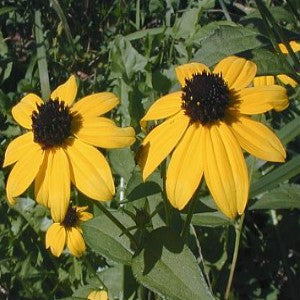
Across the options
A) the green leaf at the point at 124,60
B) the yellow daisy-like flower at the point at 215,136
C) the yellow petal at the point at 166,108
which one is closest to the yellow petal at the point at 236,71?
the yellow daisy-like flower at the point at 215,136

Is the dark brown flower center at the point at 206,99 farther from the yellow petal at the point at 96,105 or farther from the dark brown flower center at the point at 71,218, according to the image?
the dark brown flower center at the point at 71,218

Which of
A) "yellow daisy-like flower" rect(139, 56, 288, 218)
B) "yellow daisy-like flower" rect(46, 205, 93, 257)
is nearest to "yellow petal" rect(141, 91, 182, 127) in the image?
→ "yellow daisy-like flower" rect(139, 56, 288, 218)

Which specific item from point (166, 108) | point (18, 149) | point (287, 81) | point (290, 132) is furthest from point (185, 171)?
point (287, 81)

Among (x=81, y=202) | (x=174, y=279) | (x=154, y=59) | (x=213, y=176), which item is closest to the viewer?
(x=213, y=176)

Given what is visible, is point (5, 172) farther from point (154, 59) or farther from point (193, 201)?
point (193, 201)

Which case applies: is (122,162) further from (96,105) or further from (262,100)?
(262,100)

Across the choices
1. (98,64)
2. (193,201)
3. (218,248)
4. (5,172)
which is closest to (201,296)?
(193,201)
